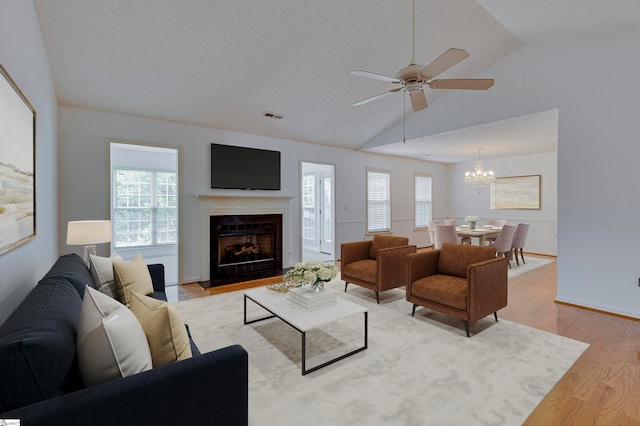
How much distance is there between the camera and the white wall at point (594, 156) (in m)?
3.44

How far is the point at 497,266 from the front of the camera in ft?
10.3

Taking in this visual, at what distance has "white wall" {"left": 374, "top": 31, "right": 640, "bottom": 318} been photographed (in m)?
3.44

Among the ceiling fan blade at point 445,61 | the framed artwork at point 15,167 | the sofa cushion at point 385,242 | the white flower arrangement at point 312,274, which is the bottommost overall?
the white flower arrangement at point 312,274

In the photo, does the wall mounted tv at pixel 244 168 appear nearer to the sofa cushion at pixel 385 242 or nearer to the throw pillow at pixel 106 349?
the sofa cushion at pixel 385 242

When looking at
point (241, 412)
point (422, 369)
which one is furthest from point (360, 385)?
point (241, 412)

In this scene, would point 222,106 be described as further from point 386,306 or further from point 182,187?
point 386,306

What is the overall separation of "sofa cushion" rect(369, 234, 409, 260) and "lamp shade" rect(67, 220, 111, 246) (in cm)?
340

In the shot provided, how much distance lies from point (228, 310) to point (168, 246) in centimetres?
378

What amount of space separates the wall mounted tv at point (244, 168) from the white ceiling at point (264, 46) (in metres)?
0.45

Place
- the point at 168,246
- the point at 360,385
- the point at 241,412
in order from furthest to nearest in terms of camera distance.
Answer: the point at 168,246, the point at 360,385, the point at 241,412

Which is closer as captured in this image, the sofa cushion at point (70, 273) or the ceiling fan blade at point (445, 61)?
the sofa cushion at point (70, 273)

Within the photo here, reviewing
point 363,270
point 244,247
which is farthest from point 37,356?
point 244,247

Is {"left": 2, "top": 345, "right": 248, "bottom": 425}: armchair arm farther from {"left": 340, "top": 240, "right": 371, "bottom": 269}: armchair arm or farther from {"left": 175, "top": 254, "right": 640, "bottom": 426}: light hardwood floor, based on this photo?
{"left": 340, "top": 240, "right": 371, "bottom": 269}: armchair arm

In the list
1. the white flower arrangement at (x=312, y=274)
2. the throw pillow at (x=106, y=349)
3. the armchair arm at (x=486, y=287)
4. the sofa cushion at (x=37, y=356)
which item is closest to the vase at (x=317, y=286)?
the white flower arrangement at (x=312, y=274)
